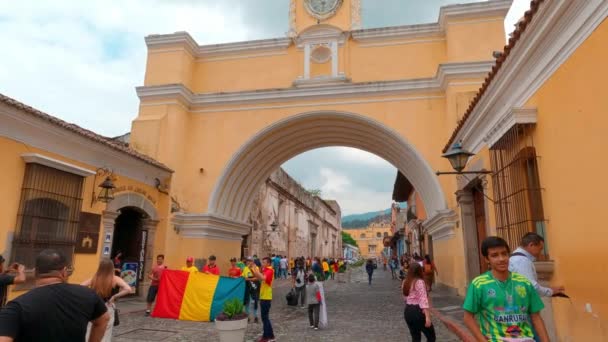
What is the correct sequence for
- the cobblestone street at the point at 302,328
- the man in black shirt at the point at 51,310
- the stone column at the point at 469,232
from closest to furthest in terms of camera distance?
the man in black shirt at the point at 51,310 < the cobblestone street at the point at 302,328 < the stone column at the point at 469,232

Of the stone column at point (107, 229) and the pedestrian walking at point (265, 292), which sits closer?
the pedestrian walking at point (265, 292)

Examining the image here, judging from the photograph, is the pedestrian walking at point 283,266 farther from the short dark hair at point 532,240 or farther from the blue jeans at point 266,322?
the short dark hair at point 532,240

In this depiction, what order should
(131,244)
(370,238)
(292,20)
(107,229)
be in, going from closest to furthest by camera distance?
1. (107,229)
2. (131,244)
3. (292,20)
4. (370,238)

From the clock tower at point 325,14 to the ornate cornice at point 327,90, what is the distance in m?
2.25

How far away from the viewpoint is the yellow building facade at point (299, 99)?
12.3 meters

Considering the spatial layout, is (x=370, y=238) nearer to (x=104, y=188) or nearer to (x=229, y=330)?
(x=104, y=188)

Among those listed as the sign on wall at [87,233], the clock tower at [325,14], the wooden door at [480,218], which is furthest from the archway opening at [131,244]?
the wooden door at [480,218]

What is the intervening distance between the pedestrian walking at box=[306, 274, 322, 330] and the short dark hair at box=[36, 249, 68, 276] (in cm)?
600

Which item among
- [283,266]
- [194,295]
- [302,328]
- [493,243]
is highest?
[493,243]

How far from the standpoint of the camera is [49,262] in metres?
2.50

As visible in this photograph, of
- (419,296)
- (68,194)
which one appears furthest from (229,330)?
(68,194)

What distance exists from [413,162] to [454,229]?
2892 millimetres

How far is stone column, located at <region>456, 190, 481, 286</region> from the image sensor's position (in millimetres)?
9398

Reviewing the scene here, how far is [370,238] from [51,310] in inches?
3847
